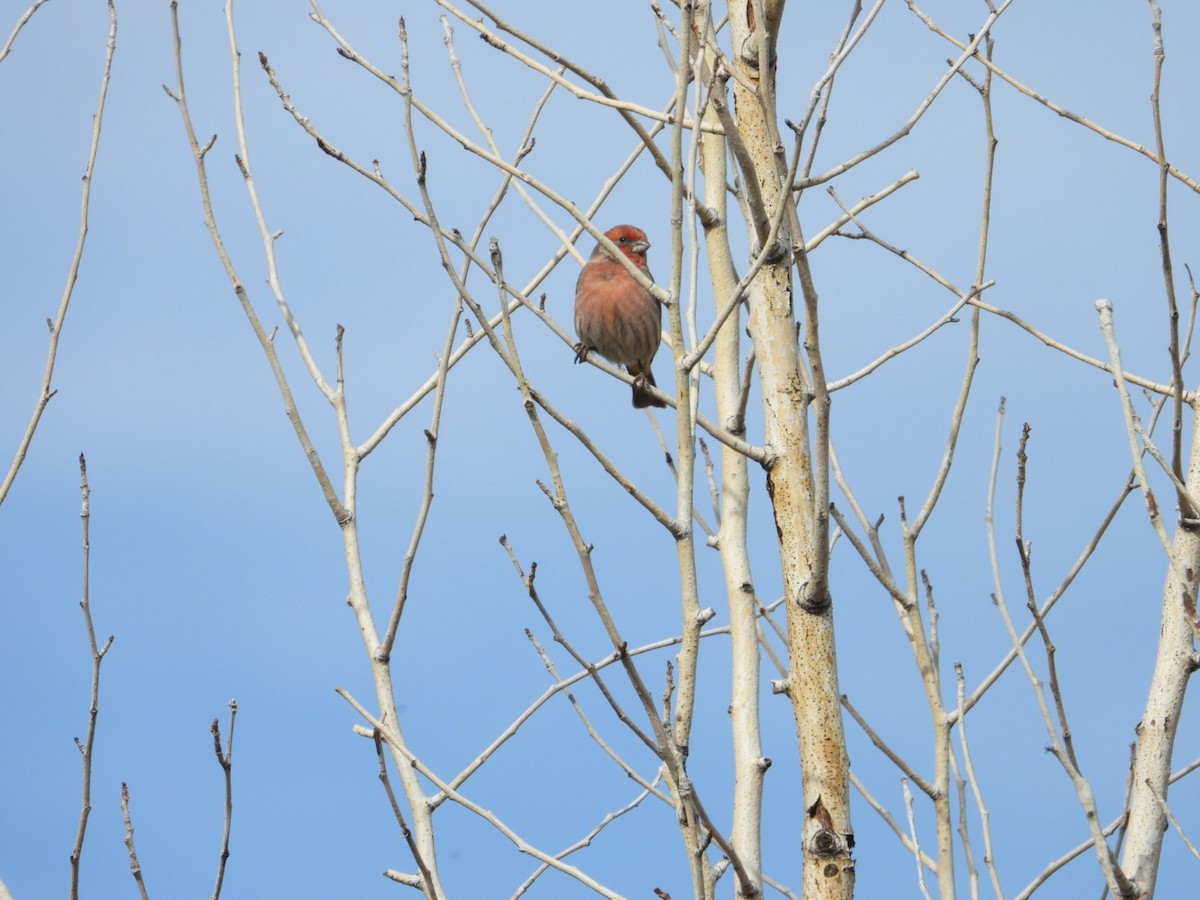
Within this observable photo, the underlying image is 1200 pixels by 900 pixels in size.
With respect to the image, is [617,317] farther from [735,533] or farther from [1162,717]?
[1162,717]

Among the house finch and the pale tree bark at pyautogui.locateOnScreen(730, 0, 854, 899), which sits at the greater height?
the house finch

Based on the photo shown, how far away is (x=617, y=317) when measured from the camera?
7.10 meters

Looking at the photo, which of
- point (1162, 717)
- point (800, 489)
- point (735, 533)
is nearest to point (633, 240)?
point (735, 533)

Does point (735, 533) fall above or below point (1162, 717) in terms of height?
above

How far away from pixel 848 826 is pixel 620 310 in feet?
13.3

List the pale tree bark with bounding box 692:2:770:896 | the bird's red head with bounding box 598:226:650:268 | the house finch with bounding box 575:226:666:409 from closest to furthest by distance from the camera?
the pale tree bark with bounding box 692:2:770:896
the house finch with bounding box 575:226:666:409
the bird's red head with bounding box 598:226:650:268

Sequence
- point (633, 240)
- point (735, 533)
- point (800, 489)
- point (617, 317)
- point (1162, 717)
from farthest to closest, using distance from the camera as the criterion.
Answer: point (633, 240), point (617, 317), point (735, 533), point (1162, 717), point (800, 489)

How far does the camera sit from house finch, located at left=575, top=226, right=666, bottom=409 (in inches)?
279

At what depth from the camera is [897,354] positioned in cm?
448

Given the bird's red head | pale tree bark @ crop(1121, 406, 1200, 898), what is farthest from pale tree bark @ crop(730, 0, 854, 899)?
the bird's red head

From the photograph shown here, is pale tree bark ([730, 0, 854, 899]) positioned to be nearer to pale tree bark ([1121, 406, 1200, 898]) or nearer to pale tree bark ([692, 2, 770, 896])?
pale tree bark ([692, 2, 770, 896])

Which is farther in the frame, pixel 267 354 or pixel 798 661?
pixel 267 354

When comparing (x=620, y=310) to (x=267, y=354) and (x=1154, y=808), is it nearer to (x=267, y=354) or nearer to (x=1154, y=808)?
(x=267, y=354)

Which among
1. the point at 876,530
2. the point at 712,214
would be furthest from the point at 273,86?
the point at 876,530
